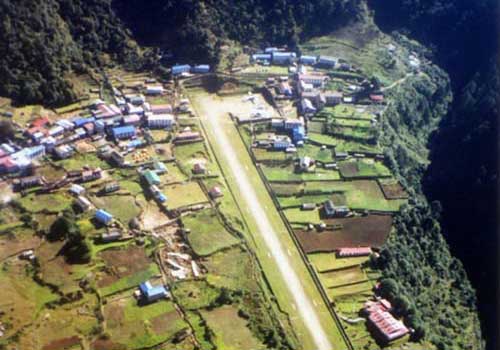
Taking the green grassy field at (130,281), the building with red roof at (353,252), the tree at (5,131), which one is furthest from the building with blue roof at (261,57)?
the green grassy field at (130,281)

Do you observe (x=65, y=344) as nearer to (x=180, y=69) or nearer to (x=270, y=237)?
(x=270, y=237)

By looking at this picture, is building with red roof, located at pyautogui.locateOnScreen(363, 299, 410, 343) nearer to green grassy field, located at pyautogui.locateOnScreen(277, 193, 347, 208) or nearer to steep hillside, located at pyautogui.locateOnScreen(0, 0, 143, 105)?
green grassy field, located at pyautogui.locateOnScreen(277, 193, 347, 208)

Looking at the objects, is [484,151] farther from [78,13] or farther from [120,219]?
[78,13]

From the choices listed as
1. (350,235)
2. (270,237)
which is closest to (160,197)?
(270,237)

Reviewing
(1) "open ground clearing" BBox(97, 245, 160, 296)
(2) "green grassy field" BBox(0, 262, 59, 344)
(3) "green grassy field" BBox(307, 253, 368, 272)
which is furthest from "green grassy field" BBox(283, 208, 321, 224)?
(2) "green grassy field" BBox(0, 262, 59, 344)

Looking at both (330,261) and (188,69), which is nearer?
(330,261)
